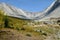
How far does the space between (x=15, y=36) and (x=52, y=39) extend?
237 inches

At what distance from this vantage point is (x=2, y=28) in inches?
1161

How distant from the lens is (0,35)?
26438 mm

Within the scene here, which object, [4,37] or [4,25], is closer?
[4,37]

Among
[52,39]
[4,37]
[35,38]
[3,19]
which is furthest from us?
[3,19]

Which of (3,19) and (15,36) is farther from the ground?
(3,19)

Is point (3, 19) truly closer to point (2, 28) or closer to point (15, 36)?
point (2, 28)

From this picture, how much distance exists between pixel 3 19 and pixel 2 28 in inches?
117

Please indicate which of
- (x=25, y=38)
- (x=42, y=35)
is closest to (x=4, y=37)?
(x=25, y=38)

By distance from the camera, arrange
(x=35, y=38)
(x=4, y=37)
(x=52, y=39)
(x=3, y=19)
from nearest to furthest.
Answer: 1. (x=4, y=37)
2. (x=35, y=38)
3. (x=52, y=39)
4. (x=3, y=19)

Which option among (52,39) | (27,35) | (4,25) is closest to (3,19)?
(4,25)

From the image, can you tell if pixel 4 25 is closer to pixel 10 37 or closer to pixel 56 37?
pixel 10 37

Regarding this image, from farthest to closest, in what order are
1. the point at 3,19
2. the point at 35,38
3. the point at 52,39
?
the point at 3,19 → the point at 52,39 → the point at 35,38

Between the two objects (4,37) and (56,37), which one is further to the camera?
(56,37)

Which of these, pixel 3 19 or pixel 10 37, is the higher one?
pixel 3 19
